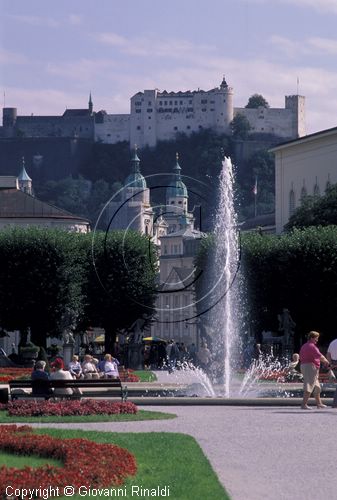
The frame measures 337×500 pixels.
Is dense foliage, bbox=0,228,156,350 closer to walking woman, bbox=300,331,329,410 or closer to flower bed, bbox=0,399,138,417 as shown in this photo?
walking woman, bbox=300,331,329,410

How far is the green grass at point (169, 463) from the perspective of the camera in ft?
53.5

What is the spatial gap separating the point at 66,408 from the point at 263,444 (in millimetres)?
6148

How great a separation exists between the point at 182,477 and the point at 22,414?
9852 millimetres

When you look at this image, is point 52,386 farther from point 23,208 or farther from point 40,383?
point 23,208

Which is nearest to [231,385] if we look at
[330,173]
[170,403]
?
[170,403]

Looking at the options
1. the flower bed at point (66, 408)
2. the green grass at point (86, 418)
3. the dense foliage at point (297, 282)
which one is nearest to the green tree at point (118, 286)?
the dense foliage at point (297, 282)

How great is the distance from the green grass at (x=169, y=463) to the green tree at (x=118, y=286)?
49.5 metres

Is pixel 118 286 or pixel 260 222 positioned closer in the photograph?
pixel 118 286

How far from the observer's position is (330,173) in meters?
102

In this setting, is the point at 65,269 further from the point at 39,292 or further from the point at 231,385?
the point at 231,385

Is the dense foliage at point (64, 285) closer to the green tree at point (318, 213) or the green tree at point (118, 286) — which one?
the green tree at point (118, 286)

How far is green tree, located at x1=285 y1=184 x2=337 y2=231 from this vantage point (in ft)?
271

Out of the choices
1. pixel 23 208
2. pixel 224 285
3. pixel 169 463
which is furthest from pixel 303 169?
pixel 169 463

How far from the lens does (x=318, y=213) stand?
276 ft
